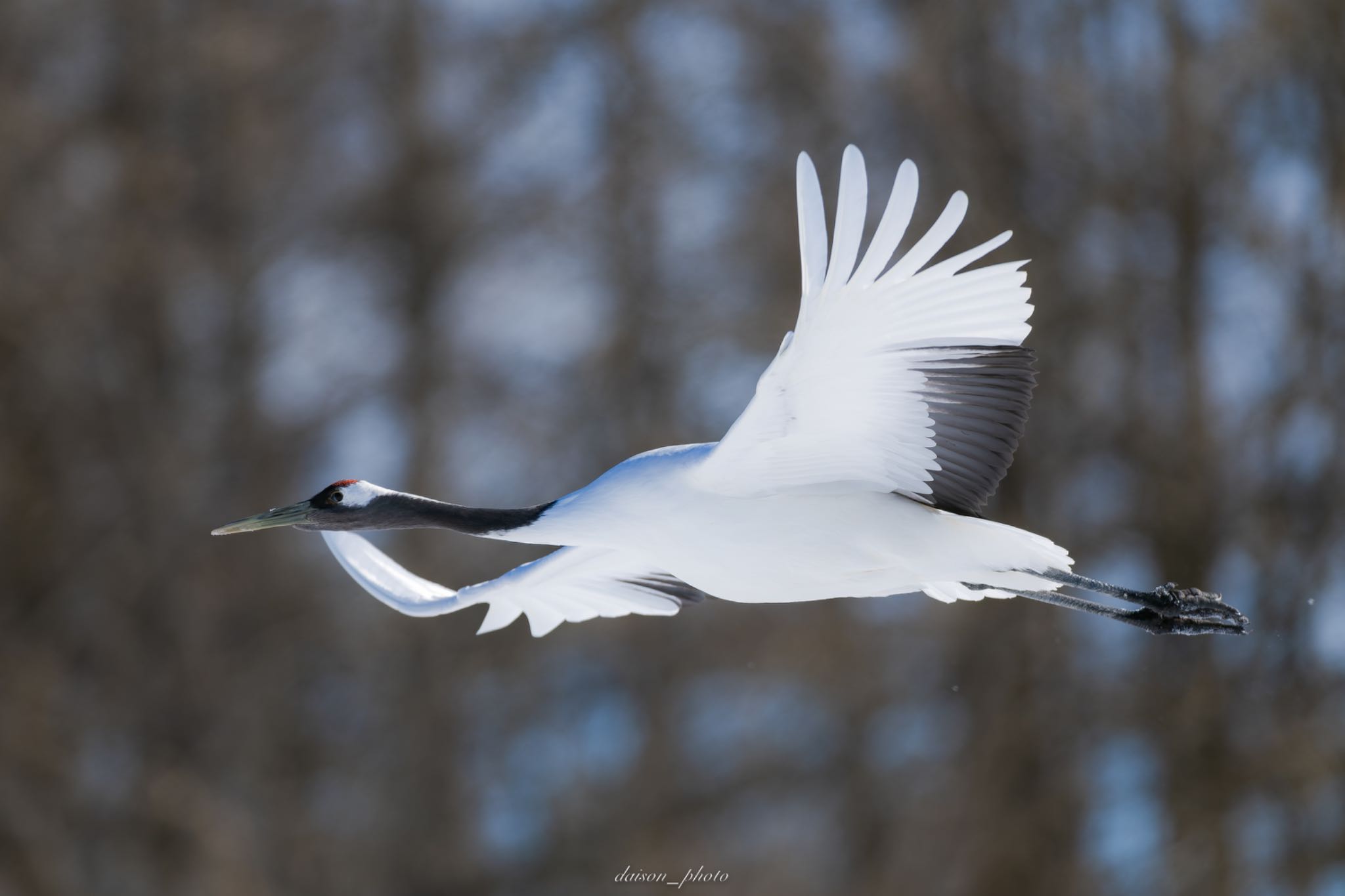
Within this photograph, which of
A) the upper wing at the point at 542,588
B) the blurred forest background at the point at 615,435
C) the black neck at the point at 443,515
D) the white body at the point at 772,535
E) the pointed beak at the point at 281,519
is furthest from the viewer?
the blurred forest background at the point at 615,435

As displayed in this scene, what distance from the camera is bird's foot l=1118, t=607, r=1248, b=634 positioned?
394 cm

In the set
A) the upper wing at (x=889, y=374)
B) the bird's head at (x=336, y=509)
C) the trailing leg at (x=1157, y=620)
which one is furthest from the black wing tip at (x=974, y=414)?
the bird's head at (x=336, y=509)

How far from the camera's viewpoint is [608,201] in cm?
1226

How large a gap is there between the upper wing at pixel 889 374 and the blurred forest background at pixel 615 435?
270 inches

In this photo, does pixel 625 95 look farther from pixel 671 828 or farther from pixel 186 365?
pixel 671 828

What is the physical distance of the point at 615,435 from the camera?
11.5 m

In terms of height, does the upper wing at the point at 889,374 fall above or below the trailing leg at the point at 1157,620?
above

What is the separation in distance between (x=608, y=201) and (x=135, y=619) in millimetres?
5052

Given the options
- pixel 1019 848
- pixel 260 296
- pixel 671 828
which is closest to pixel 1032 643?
pixel 1019 848

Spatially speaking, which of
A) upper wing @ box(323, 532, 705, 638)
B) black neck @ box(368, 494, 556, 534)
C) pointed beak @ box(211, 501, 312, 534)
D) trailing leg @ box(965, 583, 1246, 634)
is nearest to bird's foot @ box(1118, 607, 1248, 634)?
trailing leg @ box(965, 583, 1246, 634)

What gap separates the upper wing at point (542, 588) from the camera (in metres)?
3.93

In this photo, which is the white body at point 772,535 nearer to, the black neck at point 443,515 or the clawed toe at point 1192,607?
the black neck at point 443,515

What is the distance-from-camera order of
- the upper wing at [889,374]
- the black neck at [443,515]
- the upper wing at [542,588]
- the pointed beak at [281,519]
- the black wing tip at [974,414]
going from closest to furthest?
the upper wing at [889,374]
the black wing tip at [974,414]
the black neck at [443,515]
the pointed beak at [281,519]
the upper wing at [542,588]

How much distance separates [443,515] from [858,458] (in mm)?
1015
